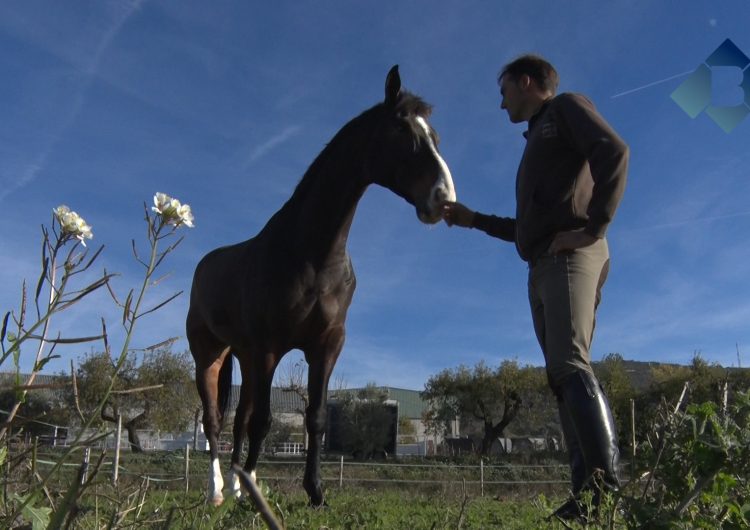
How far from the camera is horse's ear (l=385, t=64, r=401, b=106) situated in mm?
4617

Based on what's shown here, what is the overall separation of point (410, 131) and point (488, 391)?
5120 cm

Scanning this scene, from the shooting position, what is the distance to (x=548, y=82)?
12.5 ft

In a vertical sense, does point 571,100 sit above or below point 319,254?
above

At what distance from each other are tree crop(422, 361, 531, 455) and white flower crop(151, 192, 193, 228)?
52.5m

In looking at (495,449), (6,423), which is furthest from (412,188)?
(495,449)

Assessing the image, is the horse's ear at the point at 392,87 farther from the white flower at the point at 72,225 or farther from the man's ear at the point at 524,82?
the white flower at the point at 72,225

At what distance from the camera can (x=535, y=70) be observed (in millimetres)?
3805

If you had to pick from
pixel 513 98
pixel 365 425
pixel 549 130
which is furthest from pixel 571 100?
pixel 365 425

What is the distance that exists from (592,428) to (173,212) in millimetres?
1931

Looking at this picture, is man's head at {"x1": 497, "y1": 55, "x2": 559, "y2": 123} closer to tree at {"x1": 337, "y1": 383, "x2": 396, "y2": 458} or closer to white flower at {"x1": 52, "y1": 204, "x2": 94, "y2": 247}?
white flower at {"x1": 52, "y1": 204, "x2": 94, "y2": 247}

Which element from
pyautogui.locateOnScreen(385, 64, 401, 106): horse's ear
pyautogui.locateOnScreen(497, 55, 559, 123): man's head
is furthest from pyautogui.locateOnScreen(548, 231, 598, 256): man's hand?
pyautogui.locateOnScreen(385, 64, 401, 106): horse's ear

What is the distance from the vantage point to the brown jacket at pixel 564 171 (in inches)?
118

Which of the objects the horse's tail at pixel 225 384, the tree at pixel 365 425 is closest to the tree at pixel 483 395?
the tree at pixel 365 425

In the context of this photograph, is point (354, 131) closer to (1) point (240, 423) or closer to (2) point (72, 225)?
(1) point (240, 423)
